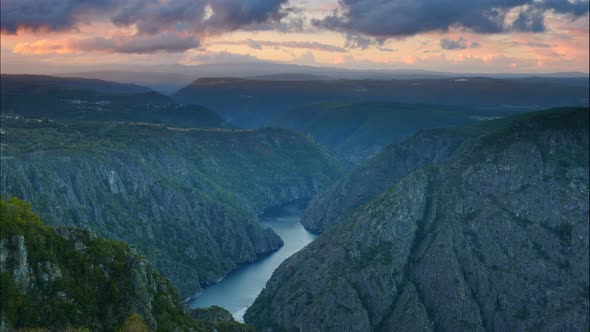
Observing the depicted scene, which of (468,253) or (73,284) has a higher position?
(73,284)

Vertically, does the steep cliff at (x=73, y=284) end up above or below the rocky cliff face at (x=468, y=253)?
above

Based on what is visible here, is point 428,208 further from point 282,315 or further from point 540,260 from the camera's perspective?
point 282,315

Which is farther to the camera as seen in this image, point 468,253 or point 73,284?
point 468,253

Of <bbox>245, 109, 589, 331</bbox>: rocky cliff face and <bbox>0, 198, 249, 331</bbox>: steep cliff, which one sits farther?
<bbox>245, 109, 589, 331</bbox>: rocky cliff face

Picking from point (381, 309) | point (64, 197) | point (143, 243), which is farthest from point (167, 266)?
point (381, 309)

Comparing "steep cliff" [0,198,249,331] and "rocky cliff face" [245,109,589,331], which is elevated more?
"steep cliff" [0,198,249,331]
